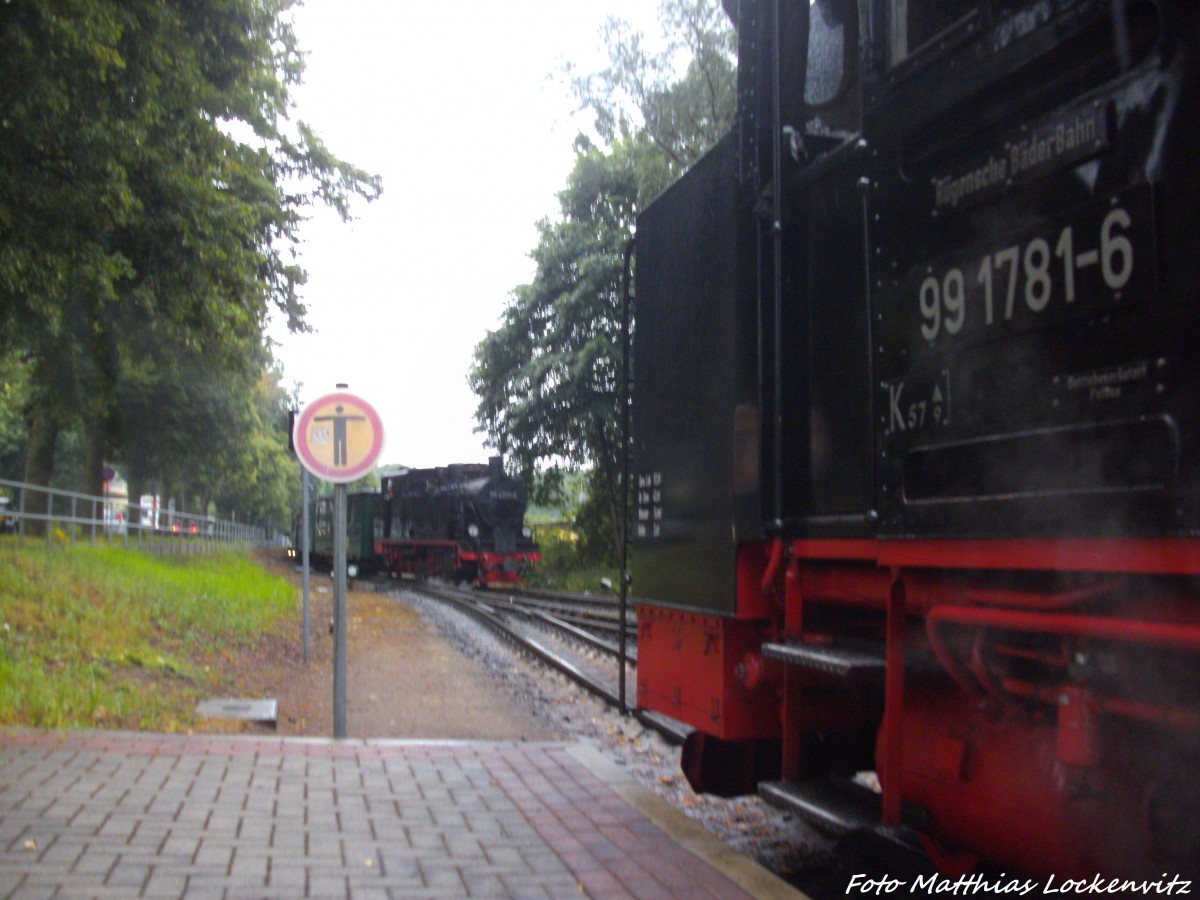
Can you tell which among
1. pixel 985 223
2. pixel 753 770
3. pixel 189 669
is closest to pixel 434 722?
pixel 189 669

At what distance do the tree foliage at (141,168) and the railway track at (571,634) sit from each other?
17.6 feet

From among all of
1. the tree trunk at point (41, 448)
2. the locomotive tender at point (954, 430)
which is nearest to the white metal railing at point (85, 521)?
the tree trunk at point (41, 448)

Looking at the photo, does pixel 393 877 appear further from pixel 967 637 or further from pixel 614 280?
pixel 614 280

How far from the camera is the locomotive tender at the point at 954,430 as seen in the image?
251 cm

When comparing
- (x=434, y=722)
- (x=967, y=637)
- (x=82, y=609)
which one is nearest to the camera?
(x=967, y=637)

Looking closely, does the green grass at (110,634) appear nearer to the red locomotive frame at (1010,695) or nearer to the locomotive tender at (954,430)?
the locomotive tender at (954,430)

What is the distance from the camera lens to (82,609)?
12.0 metres

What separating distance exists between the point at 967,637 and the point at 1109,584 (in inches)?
23.9

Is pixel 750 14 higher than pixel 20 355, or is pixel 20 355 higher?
pixel 20 355

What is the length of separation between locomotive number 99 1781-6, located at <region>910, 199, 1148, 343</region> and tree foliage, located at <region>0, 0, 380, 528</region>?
8703 millimetres

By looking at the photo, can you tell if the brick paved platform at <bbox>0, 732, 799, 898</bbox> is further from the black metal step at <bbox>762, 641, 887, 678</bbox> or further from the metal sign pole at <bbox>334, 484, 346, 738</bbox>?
the black metal step at <bbox>762, 641, 887, 678</bbox>

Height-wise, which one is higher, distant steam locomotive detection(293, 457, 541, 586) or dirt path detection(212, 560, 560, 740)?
distant steam locomotive detection(293, 457, 541, 586)

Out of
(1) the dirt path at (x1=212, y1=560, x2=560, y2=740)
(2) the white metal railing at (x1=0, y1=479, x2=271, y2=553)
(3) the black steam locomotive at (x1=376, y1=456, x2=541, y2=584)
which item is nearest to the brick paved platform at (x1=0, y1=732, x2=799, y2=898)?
(1) the dirt path at (x1=212, y1=560, x2=560, y2=740)

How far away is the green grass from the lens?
779 centimetres
